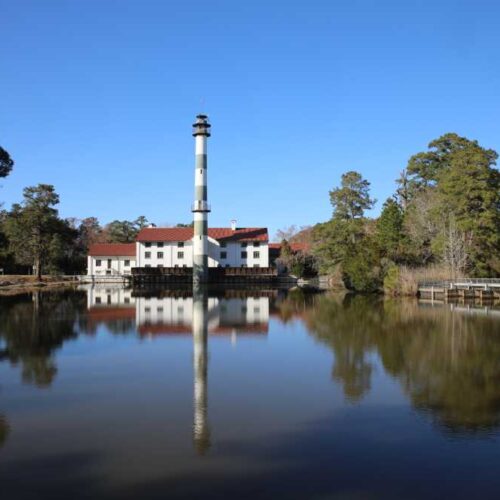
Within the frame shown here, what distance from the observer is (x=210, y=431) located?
28.9 feet

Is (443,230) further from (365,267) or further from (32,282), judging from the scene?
(32,282)

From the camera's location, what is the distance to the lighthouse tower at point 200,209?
185 feet

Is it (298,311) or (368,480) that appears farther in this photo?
(298,311)

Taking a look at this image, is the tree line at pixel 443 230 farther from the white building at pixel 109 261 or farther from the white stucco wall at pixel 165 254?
the white building at pixel 109 261

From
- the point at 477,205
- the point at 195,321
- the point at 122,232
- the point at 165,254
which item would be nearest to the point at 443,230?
the point at 477,205

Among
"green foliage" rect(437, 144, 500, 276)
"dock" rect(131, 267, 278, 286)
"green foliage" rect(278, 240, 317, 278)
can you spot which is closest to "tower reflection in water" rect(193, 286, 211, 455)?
"green foliage" rect(437, 144, 500, 276)

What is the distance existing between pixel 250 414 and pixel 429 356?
7289 mm

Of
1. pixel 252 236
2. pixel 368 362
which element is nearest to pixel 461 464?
pixel 368 362

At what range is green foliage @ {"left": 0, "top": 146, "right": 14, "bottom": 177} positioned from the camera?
34.9 m

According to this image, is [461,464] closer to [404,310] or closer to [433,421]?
[433,421]

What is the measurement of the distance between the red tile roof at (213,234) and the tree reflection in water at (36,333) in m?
32.7

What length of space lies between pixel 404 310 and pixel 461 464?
2097cm

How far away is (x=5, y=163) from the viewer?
35.1 meters

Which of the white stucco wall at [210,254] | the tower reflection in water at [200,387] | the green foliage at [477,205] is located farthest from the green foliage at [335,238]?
the tower reflection in water at [200,387]
